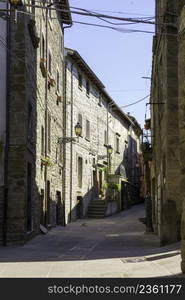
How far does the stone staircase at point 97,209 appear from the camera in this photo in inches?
1204

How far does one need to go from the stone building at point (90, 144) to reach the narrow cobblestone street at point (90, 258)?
9.92 meters

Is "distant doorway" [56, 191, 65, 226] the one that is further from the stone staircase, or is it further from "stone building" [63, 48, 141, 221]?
the stone staircase

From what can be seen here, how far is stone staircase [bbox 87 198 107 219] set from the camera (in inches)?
1204

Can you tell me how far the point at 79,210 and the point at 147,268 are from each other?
1970cm

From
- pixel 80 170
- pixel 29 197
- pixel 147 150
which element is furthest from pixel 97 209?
pixel 29 197

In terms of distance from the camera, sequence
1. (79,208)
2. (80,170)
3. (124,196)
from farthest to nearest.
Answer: (124,196), (80,170), (79,208)

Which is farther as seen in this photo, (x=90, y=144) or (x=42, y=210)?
(x=90, y=144)

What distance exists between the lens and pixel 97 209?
3106cm

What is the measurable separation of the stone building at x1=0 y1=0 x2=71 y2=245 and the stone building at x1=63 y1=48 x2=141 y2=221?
4994 millimetres

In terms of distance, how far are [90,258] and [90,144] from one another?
2000 cm

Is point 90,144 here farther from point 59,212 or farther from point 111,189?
point 59,212

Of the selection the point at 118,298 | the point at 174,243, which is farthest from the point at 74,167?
the point at 118,298

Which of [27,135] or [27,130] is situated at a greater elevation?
[27,130]

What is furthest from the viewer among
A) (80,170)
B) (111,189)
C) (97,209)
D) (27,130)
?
(111,189)
